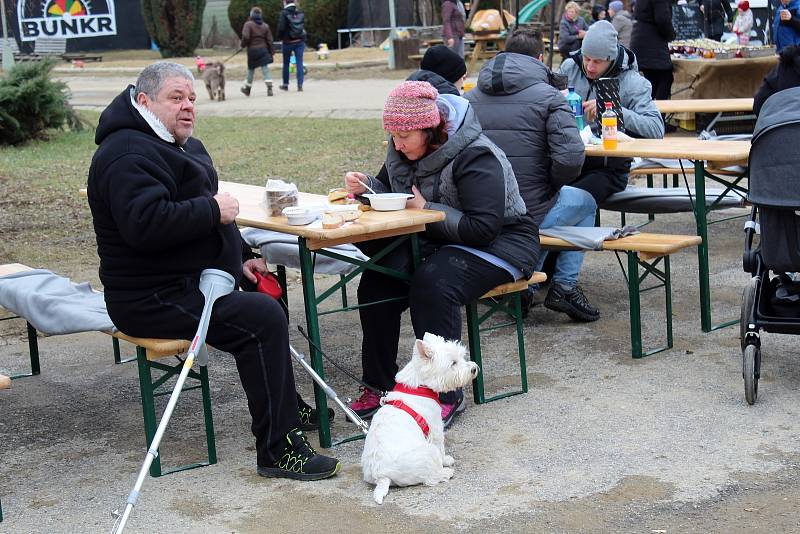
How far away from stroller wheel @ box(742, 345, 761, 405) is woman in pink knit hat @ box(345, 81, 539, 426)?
39.5 inches

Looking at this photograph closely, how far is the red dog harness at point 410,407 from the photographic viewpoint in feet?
13.1

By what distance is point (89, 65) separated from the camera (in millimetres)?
31594

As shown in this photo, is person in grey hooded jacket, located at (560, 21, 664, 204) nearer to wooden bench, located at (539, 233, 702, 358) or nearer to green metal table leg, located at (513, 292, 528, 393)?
wooden bench, located at (539, 233, 702, 358)

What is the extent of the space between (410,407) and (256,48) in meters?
17.7

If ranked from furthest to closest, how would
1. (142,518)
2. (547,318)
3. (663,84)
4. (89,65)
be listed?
(89,65), (663,84), (547,318), (142,518)

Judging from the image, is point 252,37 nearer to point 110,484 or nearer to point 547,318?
point 547,318

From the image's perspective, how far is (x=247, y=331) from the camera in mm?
4090

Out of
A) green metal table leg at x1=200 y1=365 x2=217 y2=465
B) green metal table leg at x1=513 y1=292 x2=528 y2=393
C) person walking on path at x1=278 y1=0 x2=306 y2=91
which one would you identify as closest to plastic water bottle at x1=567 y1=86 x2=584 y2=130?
green metal table leg at x1=513 y1=292 x2=528 y2=393

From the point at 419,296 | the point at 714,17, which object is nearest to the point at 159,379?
the point at 419,296

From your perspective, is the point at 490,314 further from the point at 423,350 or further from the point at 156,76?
the point at 156,76

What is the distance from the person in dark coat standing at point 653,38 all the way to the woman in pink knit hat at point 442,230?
7.05m

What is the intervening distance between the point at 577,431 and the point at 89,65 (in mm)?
29512

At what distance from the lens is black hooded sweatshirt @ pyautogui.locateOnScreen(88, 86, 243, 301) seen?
3.95 m

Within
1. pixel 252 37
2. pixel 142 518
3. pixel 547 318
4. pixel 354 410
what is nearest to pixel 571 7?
pixel 252 37
